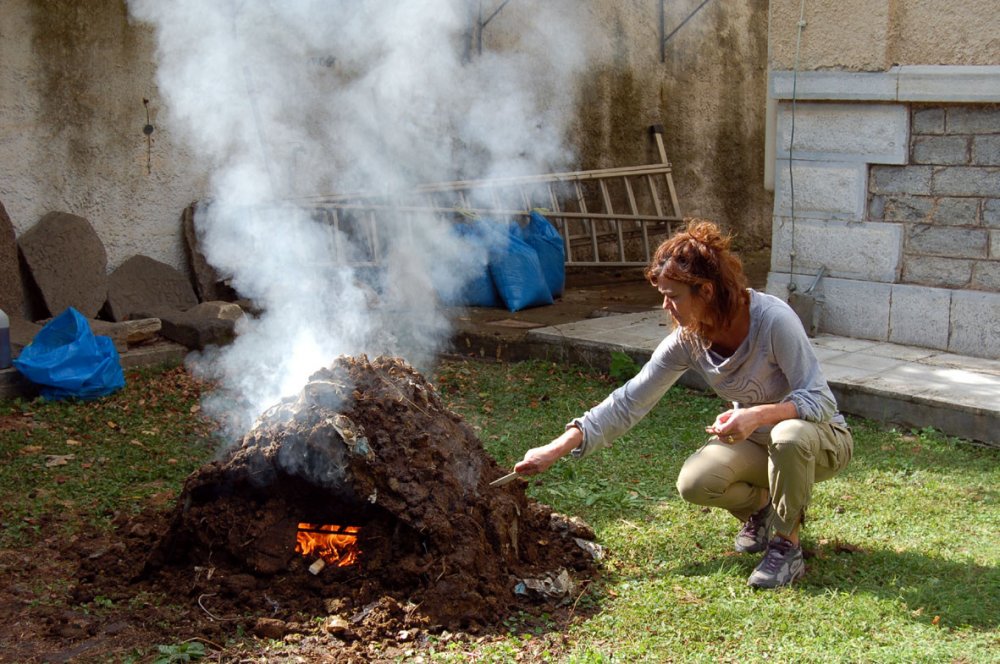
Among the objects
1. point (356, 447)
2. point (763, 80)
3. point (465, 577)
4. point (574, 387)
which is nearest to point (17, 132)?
point (574, 387)

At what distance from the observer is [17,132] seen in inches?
302

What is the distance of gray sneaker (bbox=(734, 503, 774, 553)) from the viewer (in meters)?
4.30

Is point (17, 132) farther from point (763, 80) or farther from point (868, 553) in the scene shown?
point (763, 80)

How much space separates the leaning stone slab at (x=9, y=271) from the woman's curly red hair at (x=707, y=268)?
5.40 metres

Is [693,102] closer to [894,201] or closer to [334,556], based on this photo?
[894,201]

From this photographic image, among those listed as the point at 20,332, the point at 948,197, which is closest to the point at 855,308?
the point at 948,197

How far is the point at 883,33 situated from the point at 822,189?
1.16 meters

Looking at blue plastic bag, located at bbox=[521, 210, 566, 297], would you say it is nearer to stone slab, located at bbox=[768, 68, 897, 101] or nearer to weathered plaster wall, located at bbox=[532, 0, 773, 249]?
weathered plaster wall, located at bbox=[532, 0, 773, 249]

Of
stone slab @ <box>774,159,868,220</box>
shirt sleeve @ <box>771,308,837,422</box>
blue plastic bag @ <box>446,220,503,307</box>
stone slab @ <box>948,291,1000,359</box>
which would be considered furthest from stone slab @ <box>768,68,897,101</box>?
shirt sleeve @ <box>771,308,837,422</box>

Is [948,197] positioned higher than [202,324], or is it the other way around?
[948,197]

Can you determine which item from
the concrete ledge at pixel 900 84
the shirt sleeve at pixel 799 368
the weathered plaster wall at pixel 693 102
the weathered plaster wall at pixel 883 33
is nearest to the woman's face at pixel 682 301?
the shirt sleeve at pixel 799 368

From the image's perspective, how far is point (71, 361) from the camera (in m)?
6.70

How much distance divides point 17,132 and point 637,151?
681cm

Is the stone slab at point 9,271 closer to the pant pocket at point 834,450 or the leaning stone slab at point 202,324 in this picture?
the leaning stone slab at point 202,324
